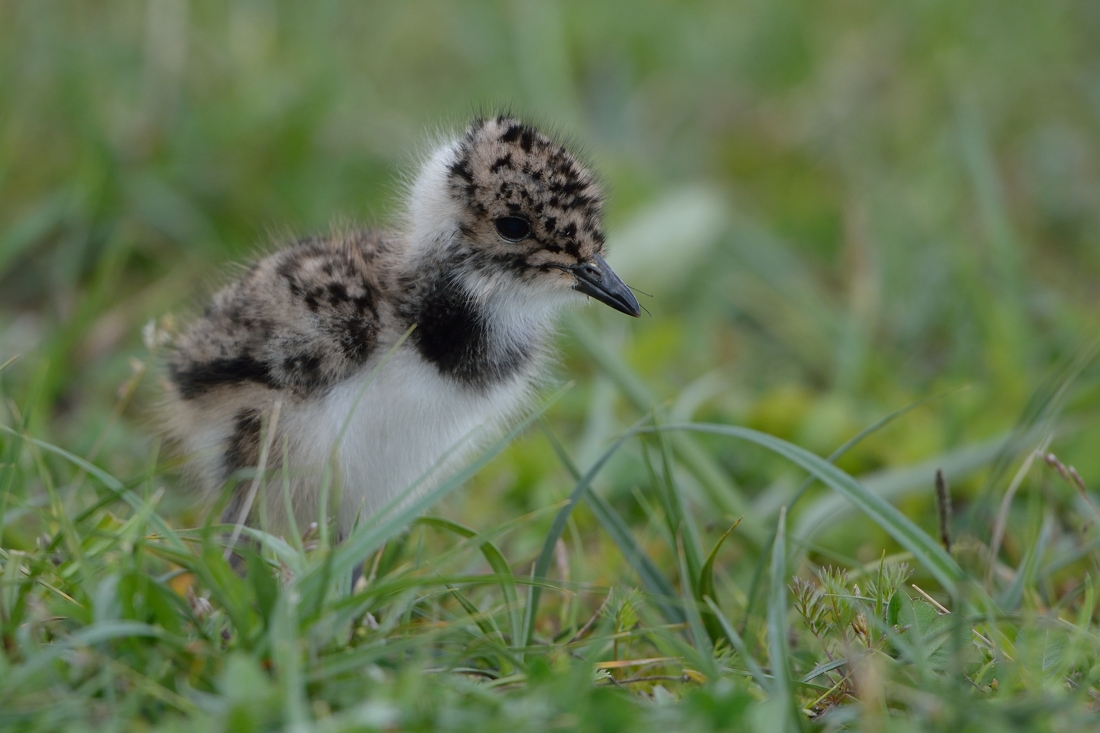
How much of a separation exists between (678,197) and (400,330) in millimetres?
2745

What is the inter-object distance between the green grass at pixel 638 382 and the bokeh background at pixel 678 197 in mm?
20

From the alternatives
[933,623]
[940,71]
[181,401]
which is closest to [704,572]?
[933,623]

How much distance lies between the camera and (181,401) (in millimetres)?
2711

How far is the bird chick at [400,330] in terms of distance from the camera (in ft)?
8.08

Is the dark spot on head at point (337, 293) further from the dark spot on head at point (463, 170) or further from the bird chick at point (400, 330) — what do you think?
the dark spot on head at point (463, 170)

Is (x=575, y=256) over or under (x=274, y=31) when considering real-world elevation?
under

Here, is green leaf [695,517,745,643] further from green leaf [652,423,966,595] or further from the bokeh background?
the bokeh background

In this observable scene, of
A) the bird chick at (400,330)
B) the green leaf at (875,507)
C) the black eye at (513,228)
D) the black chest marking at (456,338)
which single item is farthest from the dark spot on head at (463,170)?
the green leaf at (875,507)

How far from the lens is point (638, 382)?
330 centimetres

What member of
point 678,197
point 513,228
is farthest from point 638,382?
point 678,197

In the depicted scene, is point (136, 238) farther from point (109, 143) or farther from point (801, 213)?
point (801, 213)

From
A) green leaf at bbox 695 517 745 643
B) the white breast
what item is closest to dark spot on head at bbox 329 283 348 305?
the white breast

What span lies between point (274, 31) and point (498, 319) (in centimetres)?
348

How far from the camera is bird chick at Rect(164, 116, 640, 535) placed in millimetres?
2463
